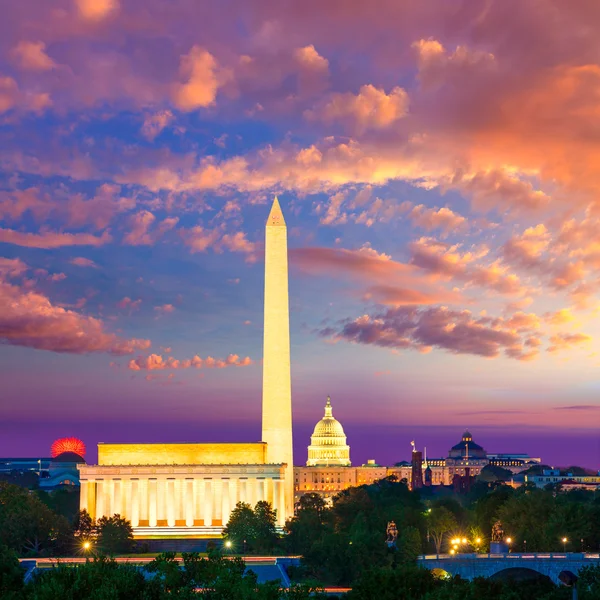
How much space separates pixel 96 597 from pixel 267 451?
99109mm

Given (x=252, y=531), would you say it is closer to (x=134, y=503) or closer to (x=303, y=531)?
(x=303, y=531)

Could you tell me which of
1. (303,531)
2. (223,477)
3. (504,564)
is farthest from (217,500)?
(504,564)

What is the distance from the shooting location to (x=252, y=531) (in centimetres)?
14088

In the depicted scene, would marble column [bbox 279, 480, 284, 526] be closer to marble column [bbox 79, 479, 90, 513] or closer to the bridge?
marble column [bbox 79, 479, 90, 513]

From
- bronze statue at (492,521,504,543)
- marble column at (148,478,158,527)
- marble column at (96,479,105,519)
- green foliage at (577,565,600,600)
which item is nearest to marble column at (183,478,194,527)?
marble column at (148,478,158,527)

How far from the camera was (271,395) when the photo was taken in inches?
6683

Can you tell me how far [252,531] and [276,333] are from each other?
115ft

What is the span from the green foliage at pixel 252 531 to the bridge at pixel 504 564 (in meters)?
27.2

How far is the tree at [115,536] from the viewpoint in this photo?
136500mm

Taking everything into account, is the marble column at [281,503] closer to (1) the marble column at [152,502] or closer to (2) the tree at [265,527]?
(2) the tree at [265,527]

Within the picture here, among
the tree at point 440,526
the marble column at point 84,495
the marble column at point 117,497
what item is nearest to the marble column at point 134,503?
the marble column at point 117,497

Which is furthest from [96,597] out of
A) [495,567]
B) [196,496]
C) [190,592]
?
[196,496]

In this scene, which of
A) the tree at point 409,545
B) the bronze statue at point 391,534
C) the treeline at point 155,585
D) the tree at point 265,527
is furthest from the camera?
the tree at point 265,527

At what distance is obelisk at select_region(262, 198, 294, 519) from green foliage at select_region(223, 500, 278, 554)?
22.1 metres
